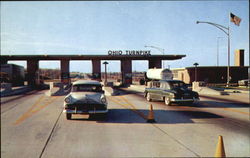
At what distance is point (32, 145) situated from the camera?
651 cm

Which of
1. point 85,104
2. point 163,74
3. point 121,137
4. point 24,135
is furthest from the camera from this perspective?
point 163,74

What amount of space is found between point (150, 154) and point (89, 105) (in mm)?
4765

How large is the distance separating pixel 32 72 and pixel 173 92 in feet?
142

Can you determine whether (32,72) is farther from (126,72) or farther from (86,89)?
(86,89)

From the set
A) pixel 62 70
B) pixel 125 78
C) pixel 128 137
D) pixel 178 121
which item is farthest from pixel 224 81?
pixel 128 137

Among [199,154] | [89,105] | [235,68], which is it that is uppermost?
[235,68]

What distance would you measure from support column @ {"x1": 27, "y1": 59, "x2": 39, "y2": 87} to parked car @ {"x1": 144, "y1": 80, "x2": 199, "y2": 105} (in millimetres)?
39639

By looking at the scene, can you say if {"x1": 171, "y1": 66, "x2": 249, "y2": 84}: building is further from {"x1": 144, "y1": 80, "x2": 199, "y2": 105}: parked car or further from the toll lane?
the toll lane

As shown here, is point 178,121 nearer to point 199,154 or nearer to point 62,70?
point 199,154

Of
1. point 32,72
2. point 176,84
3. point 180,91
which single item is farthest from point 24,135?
point 32,72

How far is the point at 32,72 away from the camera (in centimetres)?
5006

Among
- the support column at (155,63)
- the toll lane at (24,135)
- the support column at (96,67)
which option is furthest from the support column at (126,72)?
the toll lane at (24,135)

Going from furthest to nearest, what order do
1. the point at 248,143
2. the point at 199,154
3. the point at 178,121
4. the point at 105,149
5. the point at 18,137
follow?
the point at 178,121 < the point at 18,137 < the point at 248,143 < the point at 105,149 < the point at 199,154

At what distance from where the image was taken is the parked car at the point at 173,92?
14.5 meters
